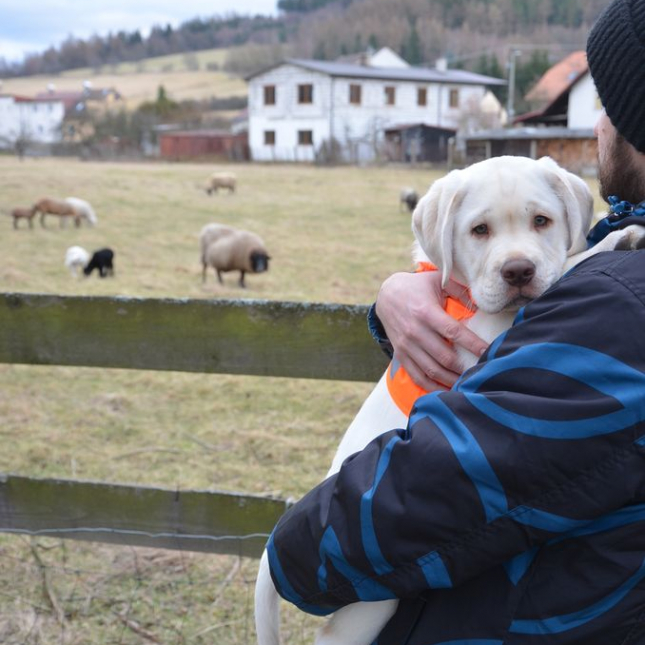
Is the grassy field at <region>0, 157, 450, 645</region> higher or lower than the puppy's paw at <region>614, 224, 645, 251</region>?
lower

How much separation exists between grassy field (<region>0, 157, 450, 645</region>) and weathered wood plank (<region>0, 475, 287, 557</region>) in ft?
0.94

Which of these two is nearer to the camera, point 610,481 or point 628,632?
point 610,481

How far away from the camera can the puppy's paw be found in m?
1.47

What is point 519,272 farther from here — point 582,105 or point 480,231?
point 582,105

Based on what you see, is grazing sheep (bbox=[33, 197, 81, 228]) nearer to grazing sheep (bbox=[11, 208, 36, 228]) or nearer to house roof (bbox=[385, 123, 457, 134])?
grazing sheep (bbox=[11, 208, 36, 228])

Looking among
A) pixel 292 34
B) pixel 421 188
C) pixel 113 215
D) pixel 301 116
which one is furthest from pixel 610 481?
pixel 292 34

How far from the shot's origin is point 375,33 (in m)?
129

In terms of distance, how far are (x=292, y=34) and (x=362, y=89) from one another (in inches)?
4120

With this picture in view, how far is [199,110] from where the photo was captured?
8994cm

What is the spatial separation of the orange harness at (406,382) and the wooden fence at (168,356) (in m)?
1.05

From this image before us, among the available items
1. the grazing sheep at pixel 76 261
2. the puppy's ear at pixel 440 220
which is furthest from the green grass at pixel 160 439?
the puppy's ear at pixel 440 220

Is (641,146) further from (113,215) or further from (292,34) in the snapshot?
(292,34)

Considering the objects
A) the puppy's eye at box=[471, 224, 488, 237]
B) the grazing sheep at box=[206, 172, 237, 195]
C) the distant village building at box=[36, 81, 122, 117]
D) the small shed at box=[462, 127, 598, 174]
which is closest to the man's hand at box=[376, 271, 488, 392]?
the puppy's eye at box=[471, 224, 488, 237]

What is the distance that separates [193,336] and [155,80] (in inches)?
5155
